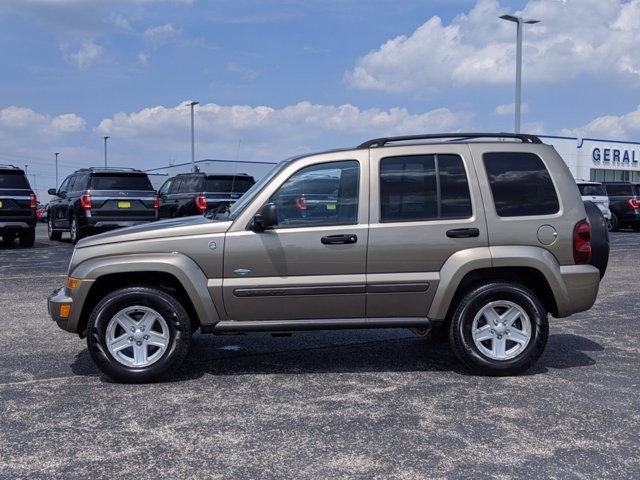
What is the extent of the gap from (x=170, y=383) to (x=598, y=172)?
50883 mm

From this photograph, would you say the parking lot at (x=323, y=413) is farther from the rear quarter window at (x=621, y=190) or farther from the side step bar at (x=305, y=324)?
the rear quarter window at (x=621, y=190)

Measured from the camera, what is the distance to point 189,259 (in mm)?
5332

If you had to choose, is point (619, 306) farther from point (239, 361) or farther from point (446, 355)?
point (239, 361)

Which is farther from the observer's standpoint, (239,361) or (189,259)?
(239,361)

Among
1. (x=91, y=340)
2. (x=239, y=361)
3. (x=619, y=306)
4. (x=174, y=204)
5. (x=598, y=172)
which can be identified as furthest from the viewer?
(x=598, y=172)

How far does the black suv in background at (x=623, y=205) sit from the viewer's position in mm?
23953

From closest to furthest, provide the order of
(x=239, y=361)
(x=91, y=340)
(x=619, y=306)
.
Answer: (x=91, y=340), (x=239, y=361), (x=619, y=306)

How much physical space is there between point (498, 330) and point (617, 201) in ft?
68.1

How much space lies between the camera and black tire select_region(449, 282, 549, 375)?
546 cm

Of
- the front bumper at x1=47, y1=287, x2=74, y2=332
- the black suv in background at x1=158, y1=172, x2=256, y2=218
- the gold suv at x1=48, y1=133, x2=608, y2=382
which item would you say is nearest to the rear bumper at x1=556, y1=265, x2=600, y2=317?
the gold suv at x1=48, y1=133, x2=608, y2=382

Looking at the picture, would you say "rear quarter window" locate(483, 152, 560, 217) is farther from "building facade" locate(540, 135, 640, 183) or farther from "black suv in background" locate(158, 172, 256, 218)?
"building facade" locate(540, 135, 640, 183)

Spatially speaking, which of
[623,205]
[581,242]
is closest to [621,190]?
[623,205]

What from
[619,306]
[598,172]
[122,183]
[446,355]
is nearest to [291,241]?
[446,355]

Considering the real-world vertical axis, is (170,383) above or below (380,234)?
below
